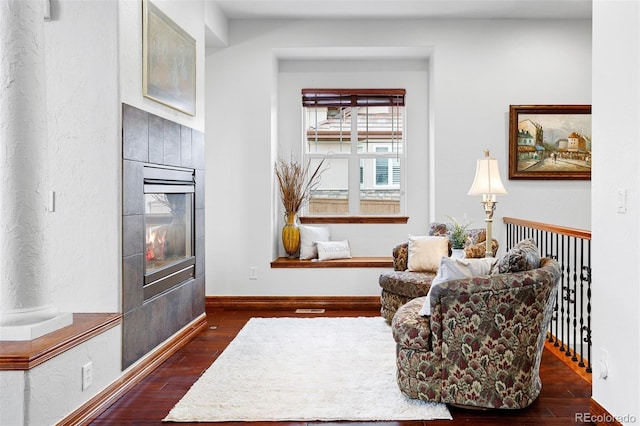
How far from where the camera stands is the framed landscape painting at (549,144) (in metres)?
5.60

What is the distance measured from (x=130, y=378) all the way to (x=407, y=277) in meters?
2.39

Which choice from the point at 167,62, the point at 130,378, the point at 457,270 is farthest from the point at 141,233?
the point at 457,270

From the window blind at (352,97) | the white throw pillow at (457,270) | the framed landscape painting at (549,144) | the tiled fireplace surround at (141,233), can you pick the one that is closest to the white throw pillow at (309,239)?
the window blind at (352,97)

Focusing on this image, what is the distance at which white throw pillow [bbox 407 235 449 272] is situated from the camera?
189 inches

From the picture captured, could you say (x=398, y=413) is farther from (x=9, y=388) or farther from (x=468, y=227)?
(x=468, y=227)

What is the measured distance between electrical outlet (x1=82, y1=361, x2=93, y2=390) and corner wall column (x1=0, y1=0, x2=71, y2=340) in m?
0.33

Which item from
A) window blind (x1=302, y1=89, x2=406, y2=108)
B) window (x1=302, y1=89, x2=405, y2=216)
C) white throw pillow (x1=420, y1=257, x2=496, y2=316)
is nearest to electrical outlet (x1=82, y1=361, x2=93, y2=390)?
white throw pillow (x1=420, y1=257, x2=496, y2=316)

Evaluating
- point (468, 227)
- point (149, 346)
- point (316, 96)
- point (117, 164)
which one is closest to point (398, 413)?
point (149, 346)

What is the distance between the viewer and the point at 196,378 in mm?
3451
